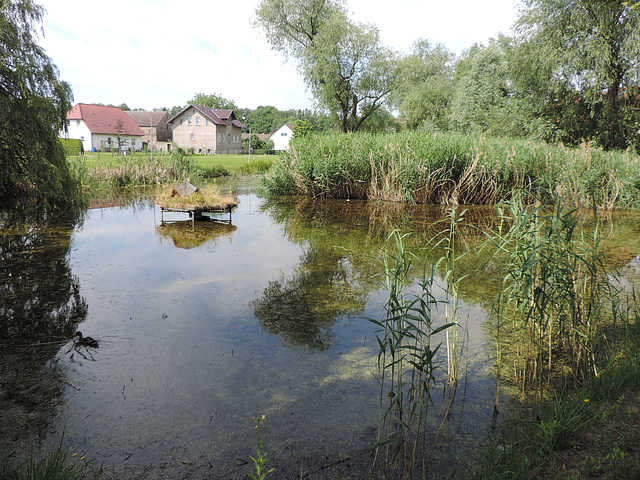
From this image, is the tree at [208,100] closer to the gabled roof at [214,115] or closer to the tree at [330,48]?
the gabled roof at [214,115]

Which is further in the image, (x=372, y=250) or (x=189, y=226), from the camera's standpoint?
(x=189, y=226)

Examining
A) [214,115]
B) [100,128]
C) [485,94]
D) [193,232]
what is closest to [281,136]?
[214,115]

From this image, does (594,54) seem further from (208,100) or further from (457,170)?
(208,100)

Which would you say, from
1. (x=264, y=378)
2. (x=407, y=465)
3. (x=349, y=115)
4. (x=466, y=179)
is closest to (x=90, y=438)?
(x=264, y=378)

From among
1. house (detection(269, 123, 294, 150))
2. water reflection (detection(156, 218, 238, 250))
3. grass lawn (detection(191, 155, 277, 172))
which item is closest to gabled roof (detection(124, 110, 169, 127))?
house (detection(269, 123, 294, 150))

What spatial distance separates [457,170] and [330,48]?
59.6 ft

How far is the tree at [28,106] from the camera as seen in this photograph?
300 inches

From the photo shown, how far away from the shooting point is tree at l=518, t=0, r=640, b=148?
1941cm

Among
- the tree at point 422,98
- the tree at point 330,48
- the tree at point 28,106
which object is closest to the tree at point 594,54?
the tree at point 330,48

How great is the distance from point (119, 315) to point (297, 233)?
202 inches

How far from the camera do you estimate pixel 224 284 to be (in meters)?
5.91

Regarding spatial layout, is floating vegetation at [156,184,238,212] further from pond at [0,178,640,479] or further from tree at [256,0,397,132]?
tree at [256,0,397,132]

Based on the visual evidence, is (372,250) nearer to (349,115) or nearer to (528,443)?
(528,443)

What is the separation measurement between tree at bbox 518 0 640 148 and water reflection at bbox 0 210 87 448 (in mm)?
21635
